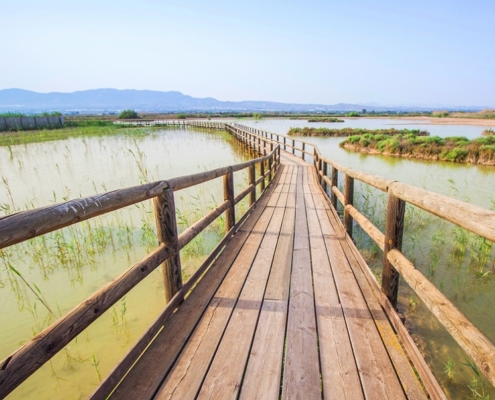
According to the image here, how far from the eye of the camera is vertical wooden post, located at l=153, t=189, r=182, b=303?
238 cm

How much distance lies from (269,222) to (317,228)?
842mm

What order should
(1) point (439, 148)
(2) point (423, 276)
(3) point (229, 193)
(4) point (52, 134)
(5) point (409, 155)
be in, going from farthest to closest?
(4) point (52, 134)
(5) point (409, 155)
(1) point (439, 148)
(3) point (229, 193)
(2) point (423, 276)

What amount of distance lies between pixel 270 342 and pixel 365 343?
67 centimetres

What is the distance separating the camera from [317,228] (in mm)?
5004

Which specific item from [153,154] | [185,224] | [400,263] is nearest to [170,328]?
[400,263]

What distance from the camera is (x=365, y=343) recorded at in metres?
2.15

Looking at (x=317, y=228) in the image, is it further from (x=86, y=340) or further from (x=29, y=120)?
(x=29, y=120)

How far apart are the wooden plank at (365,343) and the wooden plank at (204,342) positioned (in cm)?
97

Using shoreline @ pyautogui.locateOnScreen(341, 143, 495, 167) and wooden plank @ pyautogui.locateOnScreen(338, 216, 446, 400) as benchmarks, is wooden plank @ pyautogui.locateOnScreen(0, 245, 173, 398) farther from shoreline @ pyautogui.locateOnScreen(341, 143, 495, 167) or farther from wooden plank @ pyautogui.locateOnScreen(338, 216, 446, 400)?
shoreline @ pyautogui.locateOnScreen(341, 143, 495, 167)

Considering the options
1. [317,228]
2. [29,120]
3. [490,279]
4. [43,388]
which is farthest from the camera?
[29,120]

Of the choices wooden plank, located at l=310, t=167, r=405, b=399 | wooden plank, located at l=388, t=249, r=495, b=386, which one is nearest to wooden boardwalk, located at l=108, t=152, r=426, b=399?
wooden plank, located at l=310, t=167, r=405, b=399

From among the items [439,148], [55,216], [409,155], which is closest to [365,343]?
[55,216]

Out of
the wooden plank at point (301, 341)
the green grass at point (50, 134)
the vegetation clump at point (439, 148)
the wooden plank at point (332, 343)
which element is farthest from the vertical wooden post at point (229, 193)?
the green grass at point (50, 134)

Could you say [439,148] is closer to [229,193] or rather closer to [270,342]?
[229,193]
